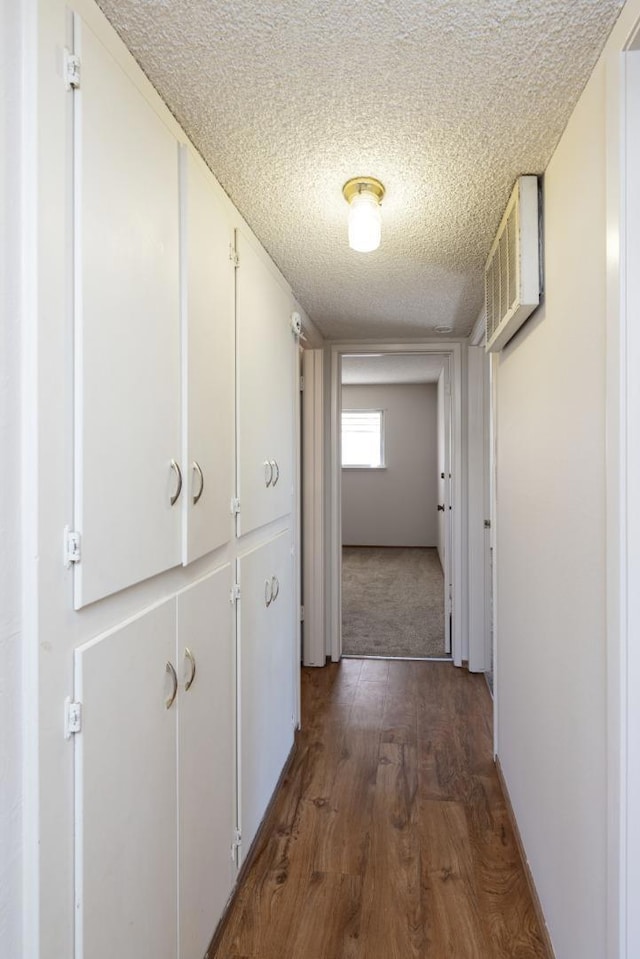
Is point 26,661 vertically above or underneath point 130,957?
above

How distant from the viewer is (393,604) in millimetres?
5098

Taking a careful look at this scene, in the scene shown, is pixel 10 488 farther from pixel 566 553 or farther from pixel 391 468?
pixel 391 468

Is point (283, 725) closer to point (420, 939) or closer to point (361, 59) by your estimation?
point (420, 939)

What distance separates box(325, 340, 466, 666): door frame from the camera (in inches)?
142

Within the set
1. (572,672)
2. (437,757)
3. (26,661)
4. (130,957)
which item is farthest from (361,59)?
(437,757)

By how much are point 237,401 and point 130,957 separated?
1327 mm

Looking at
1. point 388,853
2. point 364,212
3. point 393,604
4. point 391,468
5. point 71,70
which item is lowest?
point 388,853

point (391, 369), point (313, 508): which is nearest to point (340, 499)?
point (313, 508)

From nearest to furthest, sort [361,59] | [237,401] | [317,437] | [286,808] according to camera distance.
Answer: [361,59] → [237,401] → [286,808] → [317,437]

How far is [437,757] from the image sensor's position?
250 centimetres

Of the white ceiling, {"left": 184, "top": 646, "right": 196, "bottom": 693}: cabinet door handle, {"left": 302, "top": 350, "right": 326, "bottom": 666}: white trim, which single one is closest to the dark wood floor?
{"left": 302, "top": 350, "right": 326, "bottom": 666}: white trim

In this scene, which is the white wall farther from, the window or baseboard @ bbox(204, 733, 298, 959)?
the window

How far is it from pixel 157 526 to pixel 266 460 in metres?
0.94

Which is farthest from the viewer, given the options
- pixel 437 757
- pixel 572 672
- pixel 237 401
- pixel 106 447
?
pixel 437 757
